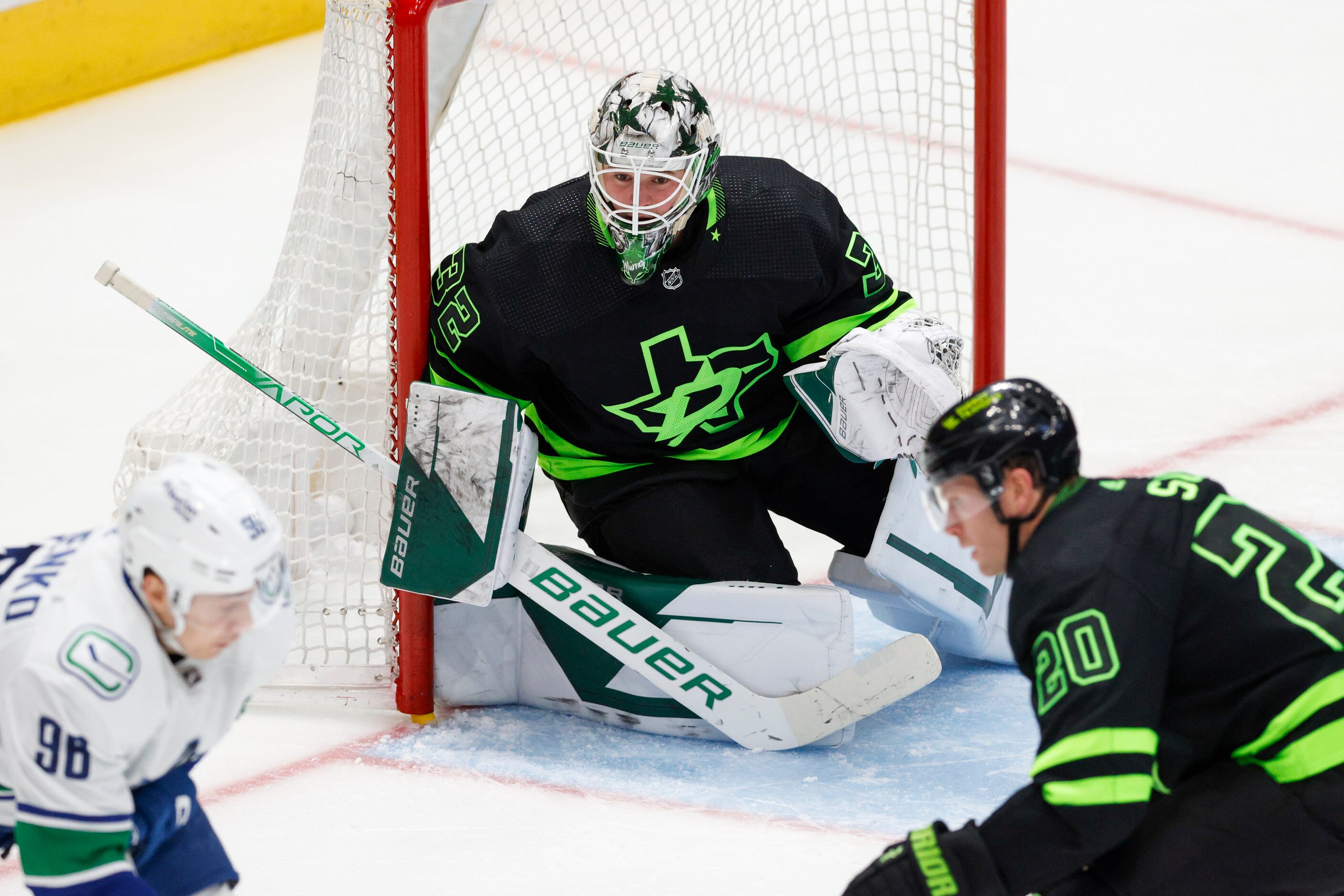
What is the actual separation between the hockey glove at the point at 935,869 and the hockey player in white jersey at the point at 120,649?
648 millimetres

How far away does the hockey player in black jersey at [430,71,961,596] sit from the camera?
8.31 ft

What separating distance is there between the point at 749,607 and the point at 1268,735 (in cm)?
108

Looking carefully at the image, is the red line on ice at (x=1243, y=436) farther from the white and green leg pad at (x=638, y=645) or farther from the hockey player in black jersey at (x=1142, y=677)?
the hockey player in black jersey at (x=1142, y=677)

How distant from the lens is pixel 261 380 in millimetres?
2557

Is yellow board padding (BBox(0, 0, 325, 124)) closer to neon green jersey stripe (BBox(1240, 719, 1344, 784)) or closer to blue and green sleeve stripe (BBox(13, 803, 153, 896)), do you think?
blue and green sleeve stripe (BBox(13, 803, 153, 896))

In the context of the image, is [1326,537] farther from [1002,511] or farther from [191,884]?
[191,884]

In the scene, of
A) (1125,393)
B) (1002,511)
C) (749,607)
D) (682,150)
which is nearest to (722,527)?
(749,607)

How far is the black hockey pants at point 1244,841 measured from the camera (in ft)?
5.41

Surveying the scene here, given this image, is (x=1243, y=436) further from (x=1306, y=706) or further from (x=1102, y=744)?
(x=1102, y=744)

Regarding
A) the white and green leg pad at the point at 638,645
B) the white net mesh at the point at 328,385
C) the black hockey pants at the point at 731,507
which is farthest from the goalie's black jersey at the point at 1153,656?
the white net mesh at the point at 328,385

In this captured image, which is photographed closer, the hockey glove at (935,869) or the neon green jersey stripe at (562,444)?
the hockey glove at (935,869)

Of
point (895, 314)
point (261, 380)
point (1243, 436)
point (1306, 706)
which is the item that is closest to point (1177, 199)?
point (1243, 436)

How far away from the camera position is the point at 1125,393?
13.3ft

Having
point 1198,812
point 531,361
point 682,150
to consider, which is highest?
point 682,150
